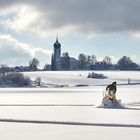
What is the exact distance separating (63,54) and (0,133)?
186 meters

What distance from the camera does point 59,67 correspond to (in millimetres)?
190500

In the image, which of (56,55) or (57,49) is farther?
(57,49)

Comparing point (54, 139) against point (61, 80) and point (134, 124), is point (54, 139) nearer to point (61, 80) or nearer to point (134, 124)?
point (134, 124)

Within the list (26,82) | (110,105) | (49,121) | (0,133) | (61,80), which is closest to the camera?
(0,133)

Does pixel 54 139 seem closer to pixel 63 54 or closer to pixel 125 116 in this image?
pixel 125 116

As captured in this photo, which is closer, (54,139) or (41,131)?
(54,139)

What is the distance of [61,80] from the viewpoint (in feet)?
353

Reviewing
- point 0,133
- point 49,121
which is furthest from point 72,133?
point 49,121

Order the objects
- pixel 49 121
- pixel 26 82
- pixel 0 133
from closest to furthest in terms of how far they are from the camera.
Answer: pixel 0 133, pixel 49 121, pixel 26 82

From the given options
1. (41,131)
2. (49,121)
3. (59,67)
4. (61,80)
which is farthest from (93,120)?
(59,67)

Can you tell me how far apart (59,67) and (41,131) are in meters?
177

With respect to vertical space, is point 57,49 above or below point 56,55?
above

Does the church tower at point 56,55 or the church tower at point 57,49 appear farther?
the church tower at point 57,49

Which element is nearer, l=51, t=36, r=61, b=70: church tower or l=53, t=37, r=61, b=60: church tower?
l=51, t=36, r=61, b=70: church tower
